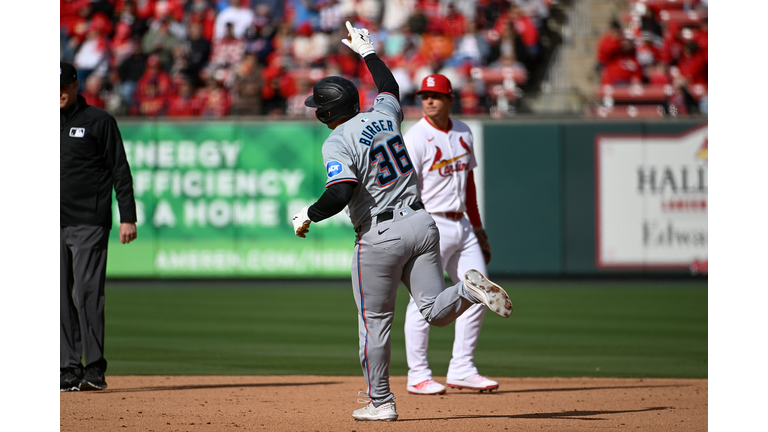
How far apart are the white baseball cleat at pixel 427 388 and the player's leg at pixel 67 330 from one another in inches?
84.0

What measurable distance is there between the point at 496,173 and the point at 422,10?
417 centimetres

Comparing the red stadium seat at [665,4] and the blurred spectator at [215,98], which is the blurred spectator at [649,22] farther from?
the blurred spectator at [215,98]

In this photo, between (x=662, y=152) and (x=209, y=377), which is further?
(x=662, y=152)

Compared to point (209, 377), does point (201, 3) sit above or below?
above

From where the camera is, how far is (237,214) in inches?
576

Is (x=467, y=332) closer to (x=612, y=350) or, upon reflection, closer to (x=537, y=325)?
(x=612, y=350)

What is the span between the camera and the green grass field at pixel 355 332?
24.7 feet

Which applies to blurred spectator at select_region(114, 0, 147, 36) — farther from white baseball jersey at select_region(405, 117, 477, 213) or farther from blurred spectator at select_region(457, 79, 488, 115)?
white baseball jersey at select_region(405, 117, 477, 213)

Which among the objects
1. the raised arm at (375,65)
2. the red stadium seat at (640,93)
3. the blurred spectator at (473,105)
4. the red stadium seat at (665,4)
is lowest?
the raised arm at (375,65)

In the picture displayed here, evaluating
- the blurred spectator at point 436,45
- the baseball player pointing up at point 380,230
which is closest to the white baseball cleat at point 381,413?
the baseball player pointing up at point 380,230

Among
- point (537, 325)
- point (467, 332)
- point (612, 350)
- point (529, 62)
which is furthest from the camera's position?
point (529, 62)

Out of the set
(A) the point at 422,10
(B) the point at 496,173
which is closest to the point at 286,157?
(B) the point at 496,173

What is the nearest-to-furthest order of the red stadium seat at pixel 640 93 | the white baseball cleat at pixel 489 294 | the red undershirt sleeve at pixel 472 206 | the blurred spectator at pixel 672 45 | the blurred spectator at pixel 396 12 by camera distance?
the white baseball cleat at pixel 489 294, the red undershirt sleeve at pixel 472 206, the red stadium seat at pixel 640 93, the blurred spectator at pixel 672 45, the blurred spectator at pixel 396 12

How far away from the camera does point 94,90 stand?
1543 cm
